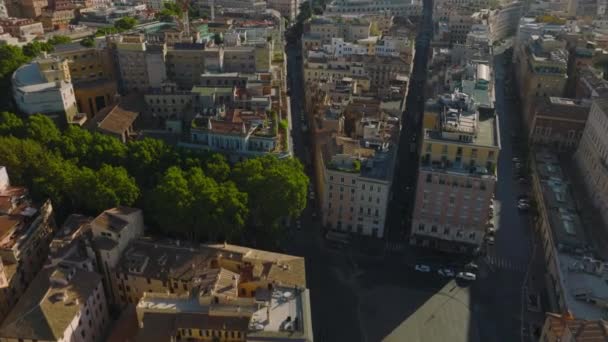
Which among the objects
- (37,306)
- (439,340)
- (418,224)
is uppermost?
(37,306)

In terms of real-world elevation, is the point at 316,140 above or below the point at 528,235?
above

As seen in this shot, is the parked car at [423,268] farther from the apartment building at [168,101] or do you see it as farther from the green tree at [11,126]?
the green tree at [11,126]

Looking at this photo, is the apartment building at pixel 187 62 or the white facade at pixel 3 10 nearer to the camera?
the apartment building at pixel 187 62

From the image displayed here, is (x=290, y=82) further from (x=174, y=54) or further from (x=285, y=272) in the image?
(x=285, y=272)

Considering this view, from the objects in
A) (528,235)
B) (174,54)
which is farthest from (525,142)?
(174,54)

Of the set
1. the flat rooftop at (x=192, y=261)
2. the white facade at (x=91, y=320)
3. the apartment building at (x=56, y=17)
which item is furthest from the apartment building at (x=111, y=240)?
the apartment building at (x=56, y=17)

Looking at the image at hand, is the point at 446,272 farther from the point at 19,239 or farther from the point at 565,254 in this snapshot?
the point at 19,239

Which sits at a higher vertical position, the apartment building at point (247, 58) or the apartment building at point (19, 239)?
the apartment building at point (247, 58)
